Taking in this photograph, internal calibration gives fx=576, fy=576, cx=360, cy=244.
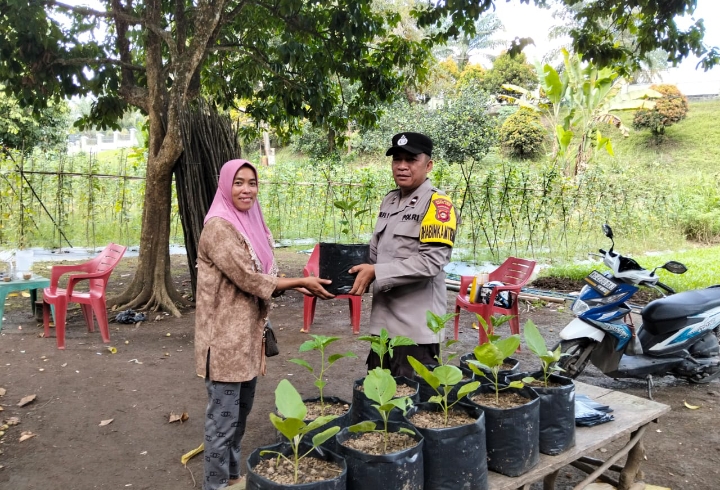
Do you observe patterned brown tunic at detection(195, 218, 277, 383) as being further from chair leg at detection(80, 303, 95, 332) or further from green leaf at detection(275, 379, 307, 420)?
chair leg at detection(80, 303, 95, 332)

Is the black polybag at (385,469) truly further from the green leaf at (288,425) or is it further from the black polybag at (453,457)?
the green leaf at (288,425)

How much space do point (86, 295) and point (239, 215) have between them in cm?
359

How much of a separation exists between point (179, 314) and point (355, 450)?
16.0 ft

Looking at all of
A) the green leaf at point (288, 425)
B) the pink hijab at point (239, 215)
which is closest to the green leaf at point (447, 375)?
the green leaf at point (288, 425)

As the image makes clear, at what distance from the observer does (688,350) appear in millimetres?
4105

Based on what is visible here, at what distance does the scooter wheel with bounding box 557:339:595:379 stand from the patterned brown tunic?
2.39 metres

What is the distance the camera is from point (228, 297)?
91.0 inches

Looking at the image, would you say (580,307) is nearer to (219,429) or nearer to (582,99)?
(219,429)

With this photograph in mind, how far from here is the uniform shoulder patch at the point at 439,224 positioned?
2355 mm

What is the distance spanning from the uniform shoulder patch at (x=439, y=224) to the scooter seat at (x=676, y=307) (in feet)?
7.75

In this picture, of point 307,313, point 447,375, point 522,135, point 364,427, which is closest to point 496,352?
point 447,375

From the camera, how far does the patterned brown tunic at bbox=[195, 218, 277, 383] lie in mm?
2230

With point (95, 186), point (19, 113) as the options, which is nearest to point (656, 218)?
point (95, 186)

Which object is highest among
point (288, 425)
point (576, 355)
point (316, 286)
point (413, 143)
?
point (413, 143)
